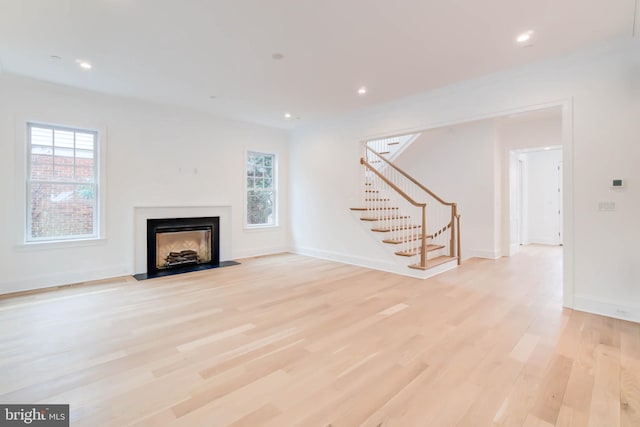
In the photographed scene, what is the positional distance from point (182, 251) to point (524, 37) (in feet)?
19.7

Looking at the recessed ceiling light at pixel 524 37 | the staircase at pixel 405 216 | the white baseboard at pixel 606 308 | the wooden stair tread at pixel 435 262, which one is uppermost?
the recessed ceiling light at pixel 524 37

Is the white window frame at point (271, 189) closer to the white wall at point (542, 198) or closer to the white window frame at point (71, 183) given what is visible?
the white window frame at point (71, 183)

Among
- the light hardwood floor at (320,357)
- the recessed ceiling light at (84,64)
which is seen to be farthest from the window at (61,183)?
the recessed ceiling light at (84,64)

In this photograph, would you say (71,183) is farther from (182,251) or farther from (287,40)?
(287,40)

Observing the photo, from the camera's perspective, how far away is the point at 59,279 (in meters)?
4.52

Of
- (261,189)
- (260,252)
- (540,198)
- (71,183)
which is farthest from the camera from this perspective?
(540,198)

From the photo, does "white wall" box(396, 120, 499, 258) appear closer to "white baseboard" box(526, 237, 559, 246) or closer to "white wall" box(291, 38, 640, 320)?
"white wall" box(291, 38, 640, 320)

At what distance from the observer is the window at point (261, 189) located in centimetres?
686

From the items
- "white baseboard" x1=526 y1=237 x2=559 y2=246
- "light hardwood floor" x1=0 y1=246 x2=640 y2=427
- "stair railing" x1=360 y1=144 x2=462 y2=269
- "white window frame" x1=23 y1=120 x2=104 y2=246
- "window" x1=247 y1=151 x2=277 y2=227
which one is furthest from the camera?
"white baseboard" x1=526 y1=237 x2=559 y2=246

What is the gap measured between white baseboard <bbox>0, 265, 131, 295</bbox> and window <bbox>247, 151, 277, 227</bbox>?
8.73 feet

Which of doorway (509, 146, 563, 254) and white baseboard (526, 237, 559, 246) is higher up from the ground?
doorway (509, 146, 563, 254)

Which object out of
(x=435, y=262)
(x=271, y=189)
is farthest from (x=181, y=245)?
(x=435, y=262)

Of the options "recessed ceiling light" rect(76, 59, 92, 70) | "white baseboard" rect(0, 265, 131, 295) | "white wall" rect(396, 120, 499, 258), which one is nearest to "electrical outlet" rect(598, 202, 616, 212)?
"white wall" rect(396, 120, 499, 258)

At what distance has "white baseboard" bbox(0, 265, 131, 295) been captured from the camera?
13.7 feet
